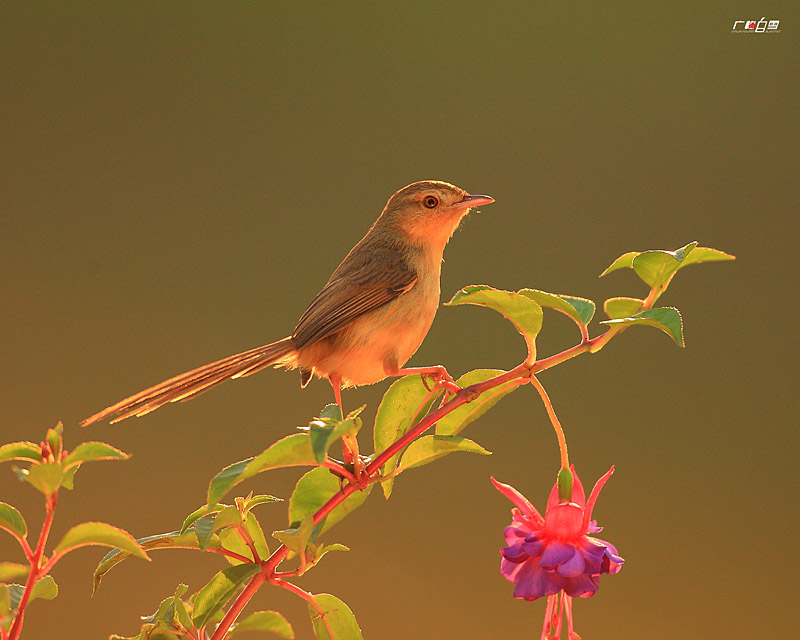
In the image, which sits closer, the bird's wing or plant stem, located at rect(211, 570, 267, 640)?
plant stem, located at rect(211, 570, 267, 640)

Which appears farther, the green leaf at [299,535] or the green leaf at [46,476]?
the green leaf at [299,535]

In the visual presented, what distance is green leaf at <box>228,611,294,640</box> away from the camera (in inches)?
28.0

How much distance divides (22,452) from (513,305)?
0.44 meters

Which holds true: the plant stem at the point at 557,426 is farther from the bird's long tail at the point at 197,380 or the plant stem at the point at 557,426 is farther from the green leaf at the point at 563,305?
the bird's long tail at the point at 197,380

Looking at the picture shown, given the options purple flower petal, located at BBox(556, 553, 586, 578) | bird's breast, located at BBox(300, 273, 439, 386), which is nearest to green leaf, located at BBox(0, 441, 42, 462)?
purple flower petal, located at BBox(556, 553, 586, 578)

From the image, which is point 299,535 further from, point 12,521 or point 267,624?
point 12,521

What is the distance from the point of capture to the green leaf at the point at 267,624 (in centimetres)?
71

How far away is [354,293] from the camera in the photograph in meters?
1.35

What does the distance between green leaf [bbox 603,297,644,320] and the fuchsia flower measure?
17cm

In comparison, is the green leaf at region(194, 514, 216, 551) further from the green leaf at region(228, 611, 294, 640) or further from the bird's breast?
the bird's breast

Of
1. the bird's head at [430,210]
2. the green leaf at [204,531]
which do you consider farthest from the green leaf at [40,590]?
the bird's head at [430,210]

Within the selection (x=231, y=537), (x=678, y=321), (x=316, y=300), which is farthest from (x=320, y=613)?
(x=316, y=300)

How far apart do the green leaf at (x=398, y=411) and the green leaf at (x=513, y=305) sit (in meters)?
0.16

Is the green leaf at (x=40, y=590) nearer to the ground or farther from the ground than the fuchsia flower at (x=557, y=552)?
nearer to the ground
